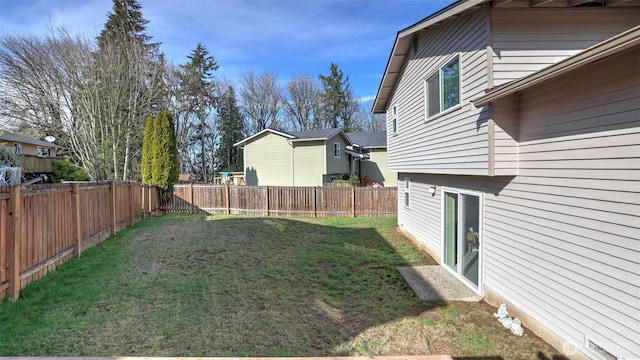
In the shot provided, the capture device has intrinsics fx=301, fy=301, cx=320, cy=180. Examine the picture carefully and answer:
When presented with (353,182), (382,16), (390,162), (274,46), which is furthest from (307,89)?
(390,162)

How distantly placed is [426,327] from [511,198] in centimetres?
208

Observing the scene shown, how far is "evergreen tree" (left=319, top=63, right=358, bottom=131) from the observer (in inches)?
1394

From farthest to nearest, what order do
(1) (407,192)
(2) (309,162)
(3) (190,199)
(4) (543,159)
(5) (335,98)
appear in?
(5) (335,98) < (2) (309,162) < (3) (190,199) < (1) (407,192) < (4) (543,159)

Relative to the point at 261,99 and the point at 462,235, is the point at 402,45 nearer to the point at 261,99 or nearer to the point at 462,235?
the point at 462,235

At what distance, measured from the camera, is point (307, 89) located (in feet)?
116

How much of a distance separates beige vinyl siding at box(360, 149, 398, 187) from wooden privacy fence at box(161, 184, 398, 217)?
11.5m

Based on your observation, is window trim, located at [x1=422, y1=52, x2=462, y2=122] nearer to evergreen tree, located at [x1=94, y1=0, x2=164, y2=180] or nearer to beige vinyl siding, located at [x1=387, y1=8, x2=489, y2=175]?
beige vinyl siding, located at [x1=387, y1=8, x2=489, y2=175]

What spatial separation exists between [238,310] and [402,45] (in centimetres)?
718

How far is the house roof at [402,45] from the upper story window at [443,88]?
76cm

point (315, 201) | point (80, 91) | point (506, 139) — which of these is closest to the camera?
point (506, 139)

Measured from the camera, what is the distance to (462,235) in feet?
17.9

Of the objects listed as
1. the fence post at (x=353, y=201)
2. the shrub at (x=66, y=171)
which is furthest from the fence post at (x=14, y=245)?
the shrub at (x=66, y=171)

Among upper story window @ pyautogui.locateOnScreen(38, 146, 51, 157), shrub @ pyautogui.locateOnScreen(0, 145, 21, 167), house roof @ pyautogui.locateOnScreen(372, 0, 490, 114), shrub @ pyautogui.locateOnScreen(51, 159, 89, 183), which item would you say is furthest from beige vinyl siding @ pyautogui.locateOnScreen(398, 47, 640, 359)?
upper story window @ pyautogui.locateOnScreen(38, 146, 51, 157)

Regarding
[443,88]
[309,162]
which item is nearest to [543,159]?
[443,88]
